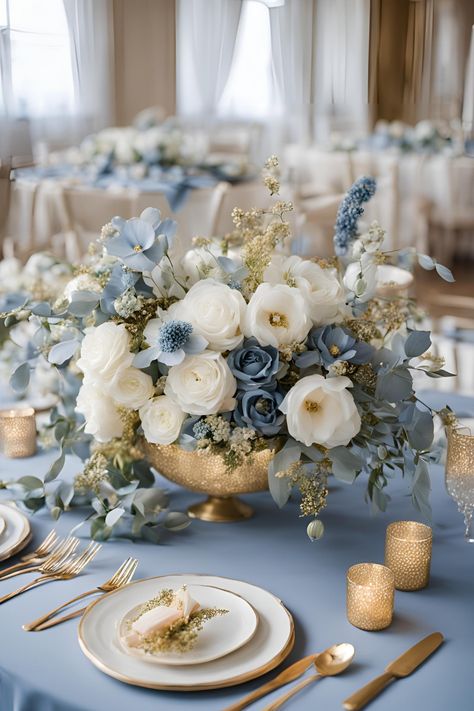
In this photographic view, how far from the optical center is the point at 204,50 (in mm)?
9312

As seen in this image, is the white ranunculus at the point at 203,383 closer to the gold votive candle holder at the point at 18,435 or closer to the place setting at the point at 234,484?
the place setting at the point at 234,484

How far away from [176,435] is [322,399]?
204mm

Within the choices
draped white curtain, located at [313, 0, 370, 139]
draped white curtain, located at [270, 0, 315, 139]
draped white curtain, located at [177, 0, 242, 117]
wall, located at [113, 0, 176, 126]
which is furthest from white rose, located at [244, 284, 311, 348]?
draped white curtain, located at [313, 0, 370, 139]

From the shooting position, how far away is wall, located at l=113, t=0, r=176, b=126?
8688 mm

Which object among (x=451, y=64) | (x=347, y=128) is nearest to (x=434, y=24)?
(x=451, y=64)

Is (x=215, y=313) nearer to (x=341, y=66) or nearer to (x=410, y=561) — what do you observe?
(x=410, y=561)

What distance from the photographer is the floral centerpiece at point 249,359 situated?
1.16 m

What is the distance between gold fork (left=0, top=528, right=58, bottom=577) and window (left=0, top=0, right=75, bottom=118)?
20.1ft

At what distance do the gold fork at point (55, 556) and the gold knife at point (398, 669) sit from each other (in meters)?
0.47

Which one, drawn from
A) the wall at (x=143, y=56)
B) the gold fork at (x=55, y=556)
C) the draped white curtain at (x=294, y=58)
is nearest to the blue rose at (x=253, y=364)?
the gold fork at (x=55, y=556)

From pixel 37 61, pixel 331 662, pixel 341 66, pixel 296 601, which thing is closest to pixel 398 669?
pixel 331 662

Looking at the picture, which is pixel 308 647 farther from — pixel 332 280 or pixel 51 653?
pixel 332 280

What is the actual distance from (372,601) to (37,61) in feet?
23.7

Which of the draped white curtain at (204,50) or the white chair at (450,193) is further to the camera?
the draped white curtain at (204,50)
